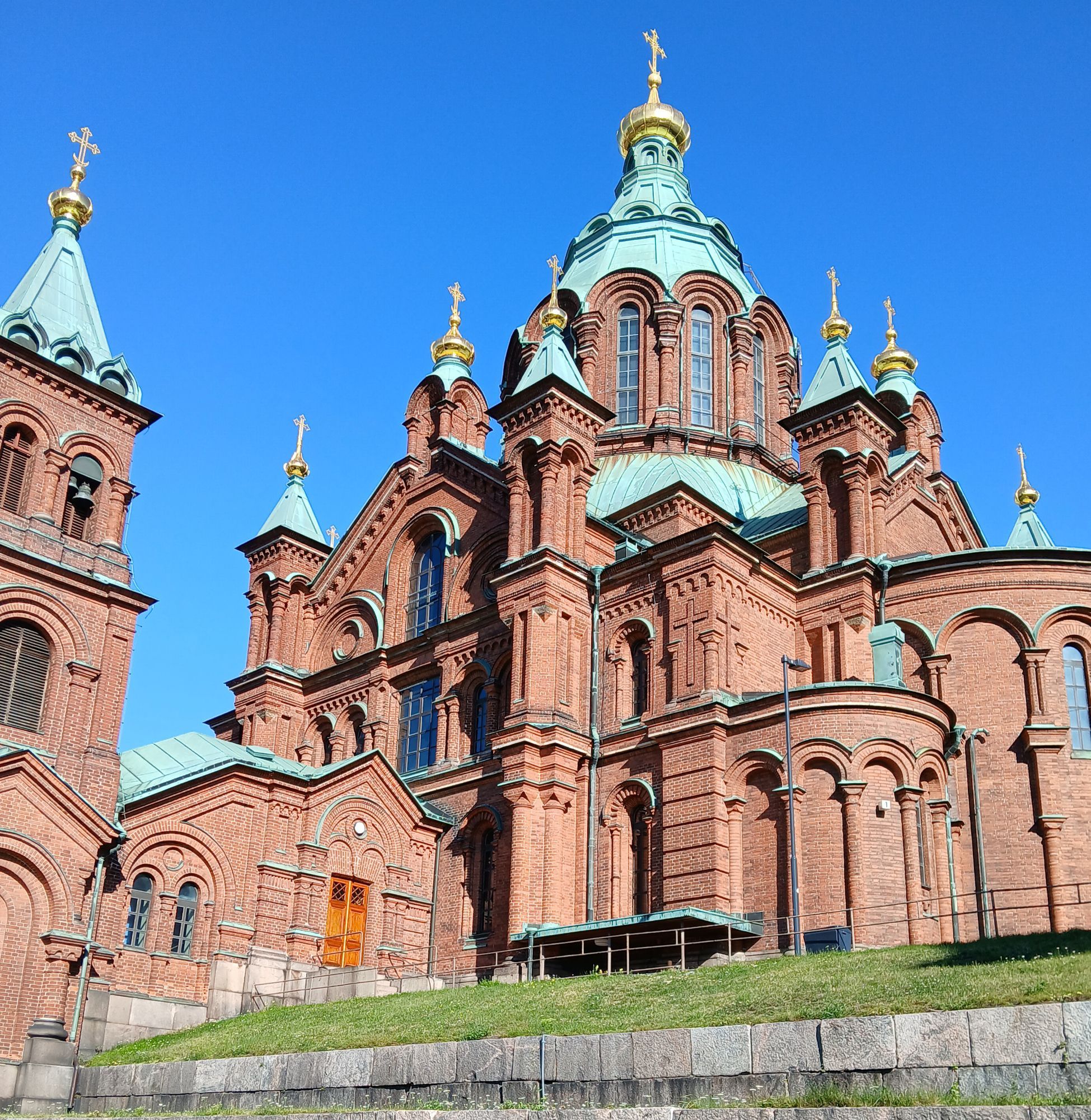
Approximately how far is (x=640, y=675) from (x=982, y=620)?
793 cm

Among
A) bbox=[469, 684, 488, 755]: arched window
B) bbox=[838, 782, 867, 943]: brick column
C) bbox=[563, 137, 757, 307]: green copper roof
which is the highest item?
bbox=[563, 137, 757, 307]: green copper roof

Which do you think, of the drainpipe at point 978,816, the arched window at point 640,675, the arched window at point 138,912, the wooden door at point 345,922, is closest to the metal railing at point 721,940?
the drainpipe at point 978,816

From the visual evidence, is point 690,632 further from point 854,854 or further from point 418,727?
point 418,727

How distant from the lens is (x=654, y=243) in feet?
147

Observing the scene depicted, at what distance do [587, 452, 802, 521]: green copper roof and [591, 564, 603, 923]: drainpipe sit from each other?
436 centimetres

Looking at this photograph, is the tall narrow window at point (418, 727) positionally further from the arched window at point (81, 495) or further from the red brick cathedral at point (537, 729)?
the arched window at point (81, 495)

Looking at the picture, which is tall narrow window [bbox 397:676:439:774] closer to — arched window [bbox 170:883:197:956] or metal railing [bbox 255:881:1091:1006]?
metal railing [bbox 255:881:1091:1006]

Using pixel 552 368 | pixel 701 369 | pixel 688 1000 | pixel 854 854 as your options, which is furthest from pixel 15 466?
pixel 701 369

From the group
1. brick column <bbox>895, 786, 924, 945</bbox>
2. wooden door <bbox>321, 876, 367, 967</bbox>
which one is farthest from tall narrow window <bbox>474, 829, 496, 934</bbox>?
brick column <bbox>895, 786, 924, 945</bbox>

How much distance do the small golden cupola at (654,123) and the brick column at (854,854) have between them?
34328 millimetres

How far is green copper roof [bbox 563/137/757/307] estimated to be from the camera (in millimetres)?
43938

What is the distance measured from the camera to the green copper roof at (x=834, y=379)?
3188 centimetres

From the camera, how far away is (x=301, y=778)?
1134 inches

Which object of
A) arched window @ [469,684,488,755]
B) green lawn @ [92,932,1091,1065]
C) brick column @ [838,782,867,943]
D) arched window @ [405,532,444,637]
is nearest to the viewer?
green lawn @ [92,932,1091,1065]
